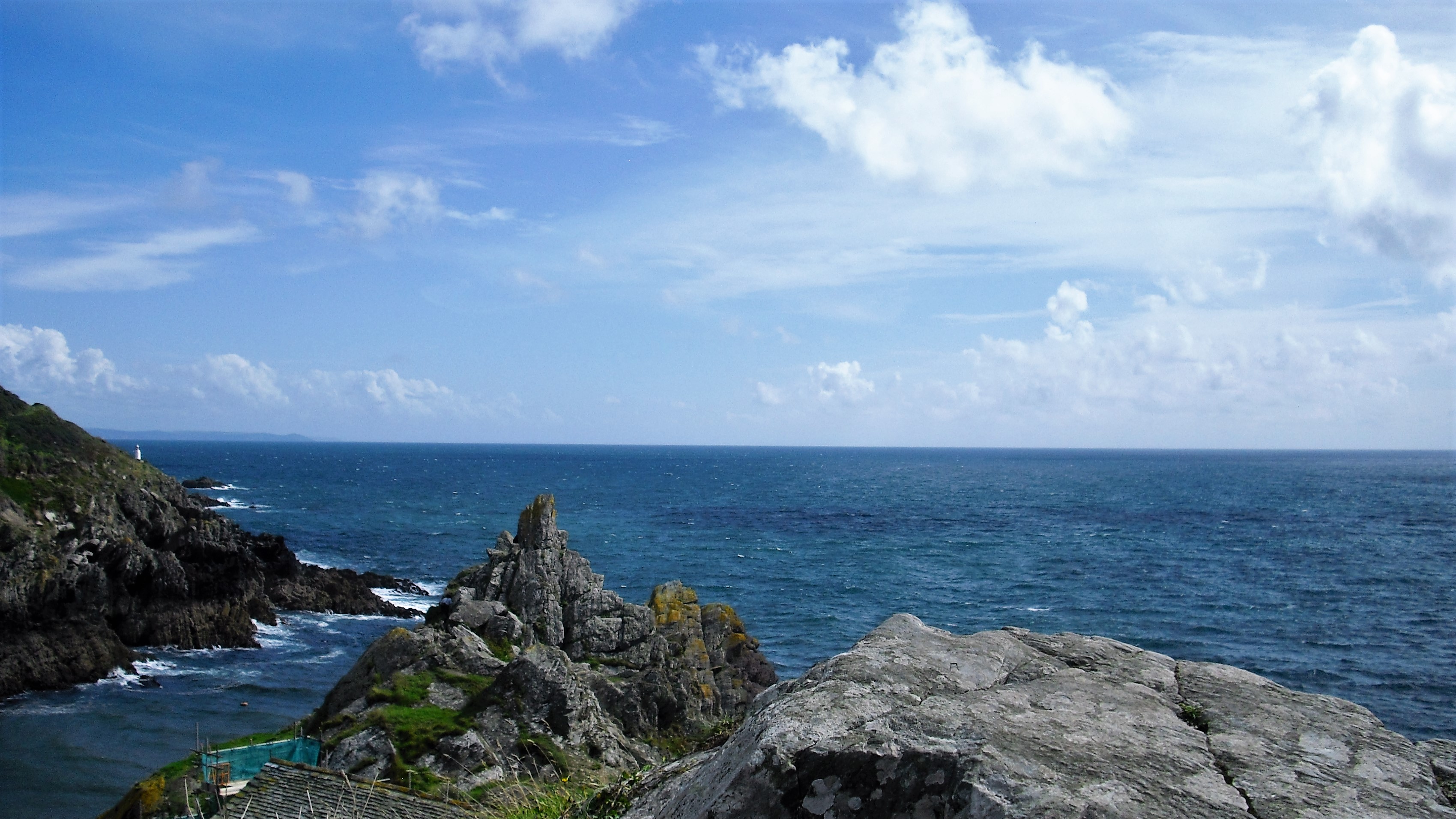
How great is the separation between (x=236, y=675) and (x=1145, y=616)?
164 ft

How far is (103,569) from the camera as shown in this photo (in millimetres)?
43656

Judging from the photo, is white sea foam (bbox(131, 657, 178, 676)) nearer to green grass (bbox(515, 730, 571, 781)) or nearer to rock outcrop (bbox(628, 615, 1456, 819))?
green grass (bbox(515, 730, 571, 781))

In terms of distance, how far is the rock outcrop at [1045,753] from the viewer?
11.2 ft

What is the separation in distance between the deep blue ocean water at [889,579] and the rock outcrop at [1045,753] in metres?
26.8

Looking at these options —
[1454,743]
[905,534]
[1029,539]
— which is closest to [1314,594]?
[1029,539]

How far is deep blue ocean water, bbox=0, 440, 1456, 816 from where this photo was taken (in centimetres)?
3550

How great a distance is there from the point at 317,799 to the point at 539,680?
731 centimetres

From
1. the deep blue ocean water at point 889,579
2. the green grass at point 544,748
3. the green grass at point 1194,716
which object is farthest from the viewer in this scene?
the deep blue ocean water at point 889,579

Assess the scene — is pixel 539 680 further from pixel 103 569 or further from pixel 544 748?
pixel 103 569

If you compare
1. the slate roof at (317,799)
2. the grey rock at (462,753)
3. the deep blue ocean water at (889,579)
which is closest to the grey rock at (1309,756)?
the slate roof at (317,799)

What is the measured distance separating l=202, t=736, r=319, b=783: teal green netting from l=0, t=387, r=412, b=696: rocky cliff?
91.4 feet

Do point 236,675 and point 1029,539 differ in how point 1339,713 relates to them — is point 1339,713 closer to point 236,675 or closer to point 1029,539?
point 236,675

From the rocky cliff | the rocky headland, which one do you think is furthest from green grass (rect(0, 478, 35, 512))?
Result: the rocky headland

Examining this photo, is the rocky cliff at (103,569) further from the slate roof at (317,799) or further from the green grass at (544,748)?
the slate roof at (317,799)
